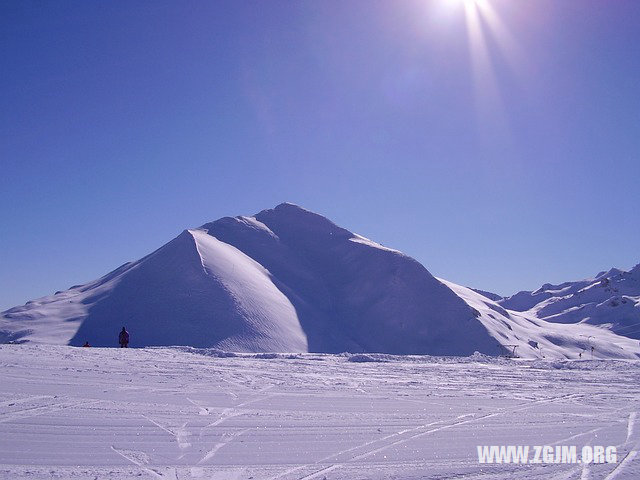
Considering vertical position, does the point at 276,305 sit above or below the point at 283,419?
above

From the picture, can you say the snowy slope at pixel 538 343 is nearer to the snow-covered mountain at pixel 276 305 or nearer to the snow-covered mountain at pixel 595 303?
the snow-covered mountain at pixel 276 305

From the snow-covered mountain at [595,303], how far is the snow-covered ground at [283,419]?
258 ft

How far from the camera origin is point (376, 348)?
119 ft

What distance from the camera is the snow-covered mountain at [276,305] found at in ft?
101

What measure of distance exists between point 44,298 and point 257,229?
19232 millimetres

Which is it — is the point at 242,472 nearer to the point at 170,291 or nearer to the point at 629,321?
the point at 170,291

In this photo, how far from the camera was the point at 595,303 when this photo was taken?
362 ft

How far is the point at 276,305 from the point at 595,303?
315 feet

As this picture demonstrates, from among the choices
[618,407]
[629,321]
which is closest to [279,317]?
[618,407]

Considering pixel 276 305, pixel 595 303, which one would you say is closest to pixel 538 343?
pixel 276 305

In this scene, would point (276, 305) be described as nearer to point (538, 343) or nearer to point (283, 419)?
point (538, 343)

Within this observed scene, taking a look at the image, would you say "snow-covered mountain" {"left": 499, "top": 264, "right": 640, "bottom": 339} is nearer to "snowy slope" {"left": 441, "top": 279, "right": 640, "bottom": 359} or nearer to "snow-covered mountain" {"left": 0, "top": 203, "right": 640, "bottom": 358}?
"snowy slope" {"left": 441, "top": 279, "right": 640, "bottom": 359}

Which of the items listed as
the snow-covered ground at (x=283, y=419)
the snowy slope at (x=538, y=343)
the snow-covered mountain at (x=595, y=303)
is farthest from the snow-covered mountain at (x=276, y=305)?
the snow-covered mountain at (x=595, y=303)

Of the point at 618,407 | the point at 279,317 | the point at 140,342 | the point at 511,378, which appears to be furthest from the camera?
the point at 279,317
